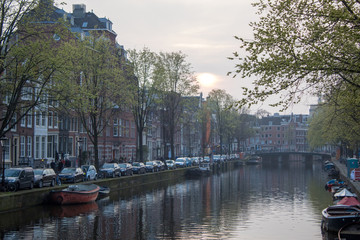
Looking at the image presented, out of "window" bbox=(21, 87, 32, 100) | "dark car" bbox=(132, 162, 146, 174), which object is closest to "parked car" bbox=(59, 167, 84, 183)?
"window" bbox=(21, 87, 32, 100)

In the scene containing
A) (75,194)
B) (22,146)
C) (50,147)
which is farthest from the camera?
(50,147)

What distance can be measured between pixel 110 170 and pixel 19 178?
65.6 feet

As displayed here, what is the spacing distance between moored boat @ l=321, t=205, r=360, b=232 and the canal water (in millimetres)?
951

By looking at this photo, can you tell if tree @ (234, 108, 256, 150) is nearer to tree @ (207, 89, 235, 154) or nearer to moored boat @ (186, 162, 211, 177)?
tree @ (207, 89, 235, 154)

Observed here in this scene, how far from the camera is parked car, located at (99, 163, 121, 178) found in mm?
57219

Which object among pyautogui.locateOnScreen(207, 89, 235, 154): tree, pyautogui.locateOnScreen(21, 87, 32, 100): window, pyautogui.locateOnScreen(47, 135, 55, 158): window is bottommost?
pyautogui.locateOnScreen(47, 135, 55, 158): window

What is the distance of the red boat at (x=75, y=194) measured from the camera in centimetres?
3947

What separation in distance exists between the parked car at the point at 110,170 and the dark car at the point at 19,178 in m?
16.9

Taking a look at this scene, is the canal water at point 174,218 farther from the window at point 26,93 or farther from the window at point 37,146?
the window at point 37,146

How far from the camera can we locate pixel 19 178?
125ft

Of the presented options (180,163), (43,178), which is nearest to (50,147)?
(43,178)

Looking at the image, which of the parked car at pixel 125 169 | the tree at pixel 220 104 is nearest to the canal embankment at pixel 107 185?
the parked car at pixel 125 169

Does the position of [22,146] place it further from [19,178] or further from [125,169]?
[19,178]

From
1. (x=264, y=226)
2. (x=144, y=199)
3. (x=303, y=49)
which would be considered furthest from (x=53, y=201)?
(x=303, y=49)
